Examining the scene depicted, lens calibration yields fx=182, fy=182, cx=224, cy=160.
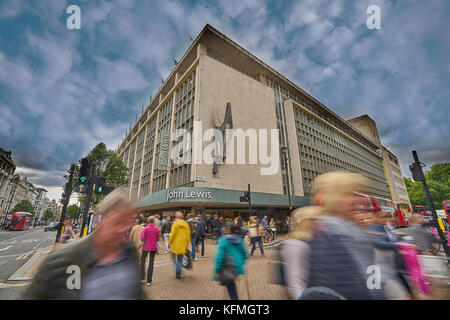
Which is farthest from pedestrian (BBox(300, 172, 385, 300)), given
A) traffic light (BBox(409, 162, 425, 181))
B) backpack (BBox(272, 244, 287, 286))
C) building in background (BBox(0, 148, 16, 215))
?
building in background (BBox(0, 148, 16, 215))

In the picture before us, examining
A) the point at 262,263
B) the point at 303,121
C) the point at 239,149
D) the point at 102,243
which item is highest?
the point at 303,121

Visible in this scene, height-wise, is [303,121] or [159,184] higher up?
[303,121]

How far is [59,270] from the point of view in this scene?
111 centimetres

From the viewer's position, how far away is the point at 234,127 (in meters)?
21.1

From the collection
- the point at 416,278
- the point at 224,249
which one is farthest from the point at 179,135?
the point at 416,278

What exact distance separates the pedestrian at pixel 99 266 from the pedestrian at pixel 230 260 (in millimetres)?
1802

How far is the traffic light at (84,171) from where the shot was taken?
6.70m

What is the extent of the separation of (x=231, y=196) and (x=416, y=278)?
15244mm

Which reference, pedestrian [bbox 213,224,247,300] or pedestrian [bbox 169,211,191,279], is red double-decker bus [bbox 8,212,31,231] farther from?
pedestrian [bbox 213,224,247,300]

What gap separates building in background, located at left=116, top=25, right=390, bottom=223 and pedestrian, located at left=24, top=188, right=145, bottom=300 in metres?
14.7

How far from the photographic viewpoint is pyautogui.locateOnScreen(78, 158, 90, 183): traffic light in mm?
6703

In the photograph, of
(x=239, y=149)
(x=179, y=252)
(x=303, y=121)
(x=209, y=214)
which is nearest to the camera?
(x=179, y=252)
